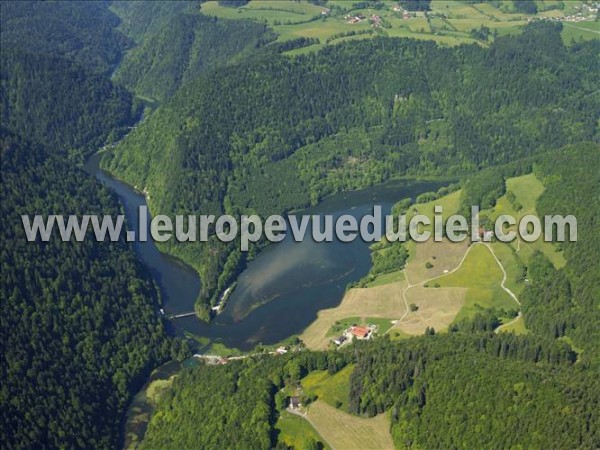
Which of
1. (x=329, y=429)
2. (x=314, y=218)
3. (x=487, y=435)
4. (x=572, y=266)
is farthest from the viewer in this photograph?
(x=314, y=218)

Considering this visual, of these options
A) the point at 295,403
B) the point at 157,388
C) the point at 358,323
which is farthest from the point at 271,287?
the point at 295,403

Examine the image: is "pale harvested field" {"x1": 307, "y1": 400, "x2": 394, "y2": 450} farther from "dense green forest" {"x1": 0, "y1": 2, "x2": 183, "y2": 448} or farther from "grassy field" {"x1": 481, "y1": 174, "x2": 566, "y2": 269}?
"grassy field" {"x1": 481, "y1": 174, "x2": 566, "y2": 269}

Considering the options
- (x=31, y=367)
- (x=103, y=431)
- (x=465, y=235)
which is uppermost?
(x=465, y=235)

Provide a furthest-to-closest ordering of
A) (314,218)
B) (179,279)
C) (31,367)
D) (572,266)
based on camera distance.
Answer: (314,218)
(179,279)
(572,266)
(31,367)

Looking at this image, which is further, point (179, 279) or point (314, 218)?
point (314, 218)

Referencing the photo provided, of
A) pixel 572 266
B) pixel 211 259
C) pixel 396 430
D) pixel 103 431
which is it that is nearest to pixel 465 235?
pixel 572 266

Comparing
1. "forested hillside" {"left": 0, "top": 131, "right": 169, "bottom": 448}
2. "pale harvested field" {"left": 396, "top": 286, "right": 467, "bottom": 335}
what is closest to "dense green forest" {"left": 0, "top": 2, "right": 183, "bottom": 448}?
"forested hillside" {"left": 0, "top": 131, "right": 169, "bottom": 448}

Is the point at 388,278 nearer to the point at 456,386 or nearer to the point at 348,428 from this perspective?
the point at 456,386

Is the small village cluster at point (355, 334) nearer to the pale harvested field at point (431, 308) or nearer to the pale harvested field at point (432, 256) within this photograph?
the pale harvested field at point (431, 308)

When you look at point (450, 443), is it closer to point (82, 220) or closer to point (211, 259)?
point (211, 259)
